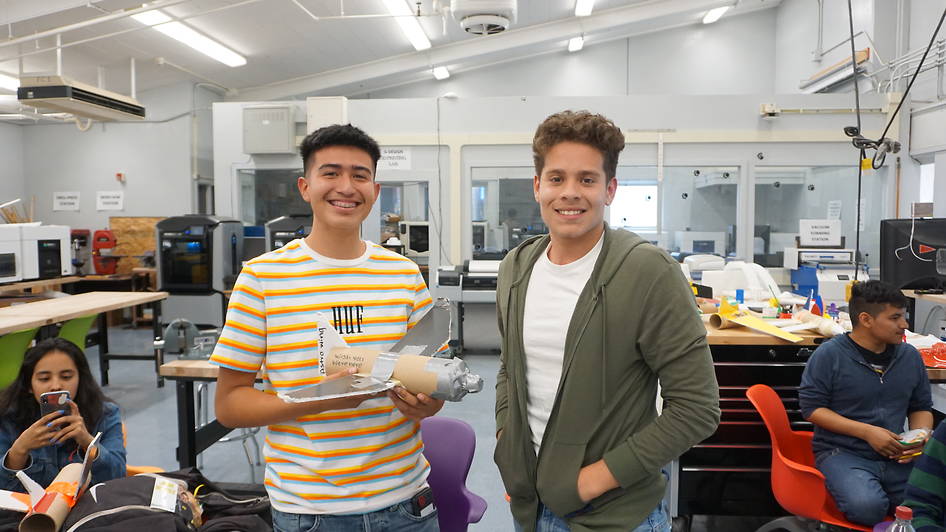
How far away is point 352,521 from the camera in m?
1.22

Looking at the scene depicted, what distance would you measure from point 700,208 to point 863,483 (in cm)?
509

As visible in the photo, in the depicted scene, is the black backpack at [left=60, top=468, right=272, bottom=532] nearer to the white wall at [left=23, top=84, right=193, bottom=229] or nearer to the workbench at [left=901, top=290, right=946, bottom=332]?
the workbench at [left=901, top=290, right=946, bottom=332]

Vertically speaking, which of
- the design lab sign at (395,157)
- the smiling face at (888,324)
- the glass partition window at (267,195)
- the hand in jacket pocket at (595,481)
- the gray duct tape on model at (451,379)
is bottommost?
the hand in jacket pocket at (595,481)

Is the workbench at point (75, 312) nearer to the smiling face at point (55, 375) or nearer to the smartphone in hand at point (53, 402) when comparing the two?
the smiling face at point (55, 375)

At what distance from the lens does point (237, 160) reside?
7070 millimetres

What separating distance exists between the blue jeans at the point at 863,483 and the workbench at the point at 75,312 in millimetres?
3930

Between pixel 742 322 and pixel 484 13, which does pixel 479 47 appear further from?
pixel 742 322

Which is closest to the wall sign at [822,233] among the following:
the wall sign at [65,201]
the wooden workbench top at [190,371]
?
the wooden workbench top at [190,371]

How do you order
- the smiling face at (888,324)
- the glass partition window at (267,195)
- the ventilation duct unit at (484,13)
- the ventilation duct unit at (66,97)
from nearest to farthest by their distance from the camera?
the smiling face at (888,324) < the ventilation duct unit at (484,13) < the ventilation duct unit at (66,97) < the glass partition window at (267,195)

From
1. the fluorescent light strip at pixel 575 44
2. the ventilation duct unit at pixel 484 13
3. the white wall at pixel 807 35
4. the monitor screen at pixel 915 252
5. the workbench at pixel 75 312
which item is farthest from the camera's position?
the fluorescent light strip at pixel 575 44

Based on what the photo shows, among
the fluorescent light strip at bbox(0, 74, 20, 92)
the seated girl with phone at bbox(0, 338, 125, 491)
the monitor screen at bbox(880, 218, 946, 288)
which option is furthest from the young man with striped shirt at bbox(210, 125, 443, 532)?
the fluorescent light strip at bbox(0, 74, 20, 92)

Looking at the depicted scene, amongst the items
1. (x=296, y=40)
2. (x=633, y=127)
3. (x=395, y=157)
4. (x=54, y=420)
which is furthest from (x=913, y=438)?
(x=296, y=40)

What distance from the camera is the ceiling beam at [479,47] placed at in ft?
29.5

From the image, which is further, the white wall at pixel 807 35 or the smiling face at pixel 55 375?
the white wall at pixel 807 35
